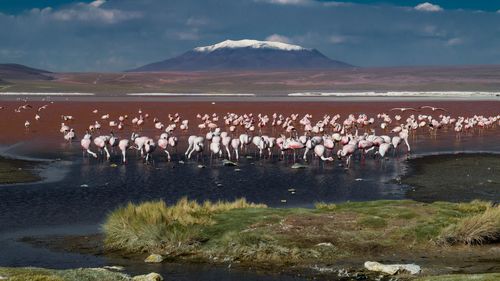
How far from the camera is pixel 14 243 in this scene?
18.3m

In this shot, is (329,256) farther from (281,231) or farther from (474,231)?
(474,231)

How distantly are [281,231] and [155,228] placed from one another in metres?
2.98

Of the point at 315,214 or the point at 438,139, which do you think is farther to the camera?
the point at 438,139

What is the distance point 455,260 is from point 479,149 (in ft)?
87.9

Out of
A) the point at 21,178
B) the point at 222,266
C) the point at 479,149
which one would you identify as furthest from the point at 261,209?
the point at 479,149

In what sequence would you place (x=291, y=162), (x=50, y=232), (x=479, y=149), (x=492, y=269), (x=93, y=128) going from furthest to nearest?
1. (x=93, y=128)
2. (x=479, y=149)
3. (x=291, y=162)
4. (x=50, y=232)
5. (x=492, y=269)

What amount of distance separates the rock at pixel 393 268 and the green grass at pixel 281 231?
48.0 inches

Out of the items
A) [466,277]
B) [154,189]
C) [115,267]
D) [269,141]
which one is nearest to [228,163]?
[269,141]

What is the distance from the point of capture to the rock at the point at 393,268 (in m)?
14.7

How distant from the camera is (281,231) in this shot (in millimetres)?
17547

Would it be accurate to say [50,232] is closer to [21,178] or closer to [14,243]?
[14,243]

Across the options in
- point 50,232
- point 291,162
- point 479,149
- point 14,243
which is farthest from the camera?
point 479,149

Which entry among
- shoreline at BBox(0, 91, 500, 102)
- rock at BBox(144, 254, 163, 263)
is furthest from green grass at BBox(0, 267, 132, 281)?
shoreline at BBox(0, 91, 500, 102)

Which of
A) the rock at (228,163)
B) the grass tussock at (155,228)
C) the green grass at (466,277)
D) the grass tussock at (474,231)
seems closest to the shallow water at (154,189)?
the rock at (228,163)
